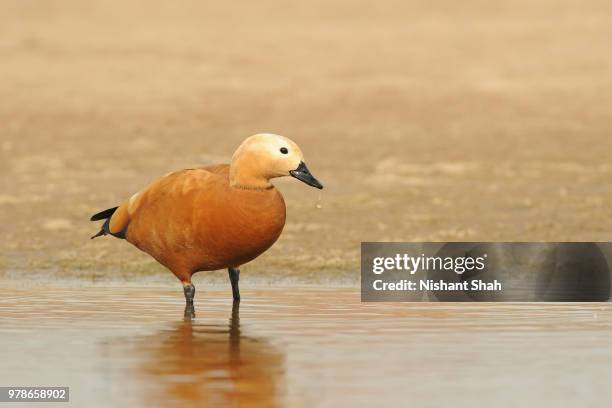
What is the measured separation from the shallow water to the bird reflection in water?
0.4 inches

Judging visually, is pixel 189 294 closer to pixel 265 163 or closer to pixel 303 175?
pixel 265 163

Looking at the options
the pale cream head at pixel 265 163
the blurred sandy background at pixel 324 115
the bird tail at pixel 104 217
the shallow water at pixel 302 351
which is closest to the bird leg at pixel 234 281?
the shallow water at pixel 302 351

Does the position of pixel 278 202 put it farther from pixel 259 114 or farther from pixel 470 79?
pixel 470 79

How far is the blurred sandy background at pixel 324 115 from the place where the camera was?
68.4ft

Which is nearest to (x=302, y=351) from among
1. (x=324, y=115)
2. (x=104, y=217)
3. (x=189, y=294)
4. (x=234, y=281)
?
(x=189, y=294)

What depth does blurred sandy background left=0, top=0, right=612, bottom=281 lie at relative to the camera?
20.9m

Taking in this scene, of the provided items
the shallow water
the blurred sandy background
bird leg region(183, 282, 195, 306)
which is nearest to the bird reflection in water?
the shallow water

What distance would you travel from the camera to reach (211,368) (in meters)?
9.38

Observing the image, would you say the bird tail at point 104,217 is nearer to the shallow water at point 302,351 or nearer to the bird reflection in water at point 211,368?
the shallow water at point 302,351

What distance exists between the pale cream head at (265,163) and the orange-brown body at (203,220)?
2.7 inches

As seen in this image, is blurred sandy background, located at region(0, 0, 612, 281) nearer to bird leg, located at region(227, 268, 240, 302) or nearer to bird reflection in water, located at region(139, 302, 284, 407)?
bird leg, located at region(227, 268, 240, 302)

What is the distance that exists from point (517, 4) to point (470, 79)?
73.6 feet

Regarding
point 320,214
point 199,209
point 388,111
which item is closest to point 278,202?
point 199,209

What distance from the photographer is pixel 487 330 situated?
1116 centimetres
